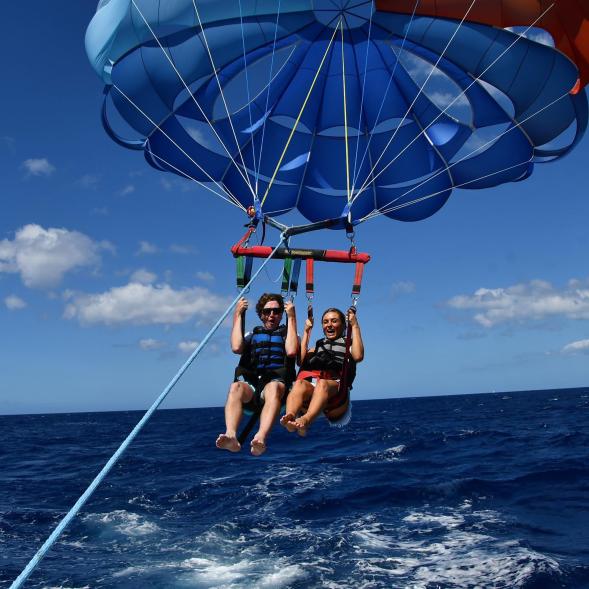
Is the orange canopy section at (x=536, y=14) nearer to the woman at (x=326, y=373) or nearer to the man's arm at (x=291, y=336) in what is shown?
the woman at (x=326, y=373)

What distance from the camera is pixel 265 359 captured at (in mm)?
6906

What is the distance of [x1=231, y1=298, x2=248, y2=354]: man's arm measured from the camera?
22.3 feet

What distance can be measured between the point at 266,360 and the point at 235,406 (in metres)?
0.79

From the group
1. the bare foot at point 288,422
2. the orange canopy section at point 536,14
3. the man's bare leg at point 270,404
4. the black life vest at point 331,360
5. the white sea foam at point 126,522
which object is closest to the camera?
the bare foot at point 288,422

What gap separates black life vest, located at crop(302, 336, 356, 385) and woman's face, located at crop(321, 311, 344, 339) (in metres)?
0.14

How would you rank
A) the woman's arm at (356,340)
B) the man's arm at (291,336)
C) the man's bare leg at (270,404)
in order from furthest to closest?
the woman's arm at (356,340) < the man's arm at (291,336) < the man's bare leg at (270,404)

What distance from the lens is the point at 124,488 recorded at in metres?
18.1

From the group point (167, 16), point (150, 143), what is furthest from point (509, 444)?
point (167, 16)

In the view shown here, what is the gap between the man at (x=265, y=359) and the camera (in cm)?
645

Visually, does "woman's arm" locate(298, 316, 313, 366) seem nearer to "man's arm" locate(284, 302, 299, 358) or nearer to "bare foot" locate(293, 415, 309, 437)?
"man's arm" locate(284, 302, 299, 358)

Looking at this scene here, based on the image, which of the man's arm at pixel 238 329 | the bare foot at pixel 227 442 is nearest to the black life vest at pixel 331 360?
the man's arm at pixel 238 329

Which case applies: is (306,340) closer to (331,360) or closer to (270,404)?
(331,360)

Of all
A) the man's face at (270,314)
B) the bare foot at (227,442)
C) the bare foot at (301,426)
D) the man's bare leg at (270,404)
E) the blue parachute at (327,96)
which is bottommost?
the bare foot at (227,442)

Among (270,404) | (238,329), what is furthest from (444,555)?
(238,329)
